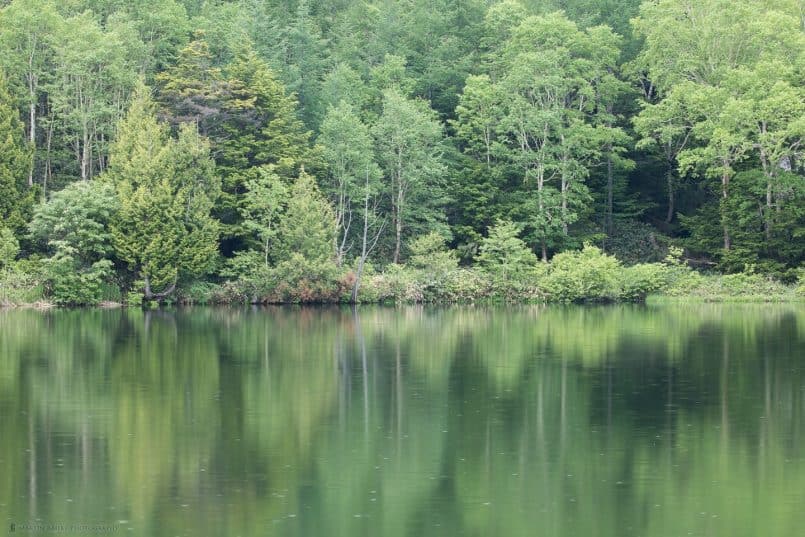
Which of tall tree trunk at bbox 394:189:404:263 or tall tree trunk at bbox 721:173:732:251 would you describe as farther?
tall tree trunk at bbox 394:189:404:263

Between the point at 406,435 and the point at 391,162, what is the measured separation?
41680mm

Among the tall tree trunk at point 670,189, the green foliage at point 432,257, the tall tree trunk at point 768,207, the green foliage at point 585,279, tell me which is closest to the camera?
the green foliage at point 585,279

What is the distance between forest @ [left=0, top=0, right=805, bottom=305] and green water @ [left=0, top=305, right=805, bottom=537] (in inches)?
735

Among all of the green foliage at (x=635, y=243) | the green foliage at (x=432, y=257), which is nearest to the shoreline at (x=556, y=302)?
the green foliage at (x=432, y=257)

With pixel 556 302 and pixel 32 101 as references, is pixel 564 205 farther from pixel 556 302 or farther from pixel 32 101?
pixel 32 101

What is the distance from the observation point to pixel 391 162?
2354 inches

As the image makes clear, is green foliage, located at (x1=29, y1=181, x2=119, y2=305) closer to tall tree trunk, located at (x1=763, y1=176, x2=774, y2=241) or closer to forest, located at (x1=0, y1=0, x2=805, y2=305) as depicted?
forest, located at (x1=0, y1=0, x2=805, y2=305)

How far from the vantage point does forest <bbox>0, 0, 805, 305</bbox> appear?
5406cm

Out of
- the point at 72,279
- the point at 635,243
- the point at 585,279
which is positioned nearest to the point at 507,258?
the point at 585,279

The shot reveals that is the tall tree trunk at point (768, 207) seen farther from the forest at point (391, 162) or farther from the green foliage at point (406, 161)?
the green foliage at point (406, 161)

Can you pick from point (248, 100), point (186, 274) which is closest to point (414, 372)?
point (186, 274)

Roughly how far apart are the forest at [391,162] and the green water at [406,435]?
18674mm

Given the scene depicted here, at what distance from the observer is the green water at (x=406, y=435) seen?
539 inches

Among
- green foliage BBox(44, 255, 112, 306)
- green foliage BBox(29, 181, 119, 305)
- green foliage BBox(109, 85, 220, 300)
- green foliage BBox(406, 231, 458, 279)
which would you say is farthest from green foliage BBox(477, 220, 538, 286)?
green foliage BBox(44, 255, 112, 306)
